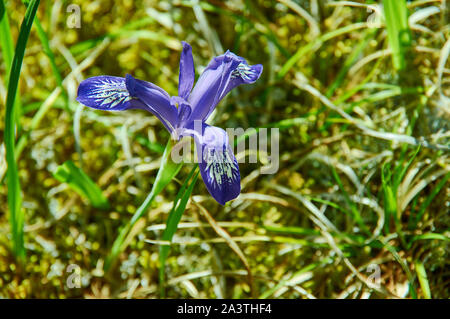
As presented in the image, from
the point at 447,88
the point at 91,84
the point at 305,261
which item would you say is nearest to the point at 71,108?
the point at 91,84

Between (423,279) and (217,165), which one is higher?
(217,165)

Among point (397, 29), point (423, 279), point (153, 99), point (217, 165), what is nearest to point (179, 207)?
point (217, 165)

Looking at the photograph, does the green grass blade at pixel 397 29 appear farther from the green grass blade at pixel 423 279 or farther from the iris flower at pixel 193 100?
the green grass blade at pixel 423 279

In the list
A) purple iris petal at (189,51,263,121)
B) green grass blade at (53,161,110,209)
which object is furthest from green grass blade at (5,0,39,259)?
purple iris petal at (189,51,263,121)

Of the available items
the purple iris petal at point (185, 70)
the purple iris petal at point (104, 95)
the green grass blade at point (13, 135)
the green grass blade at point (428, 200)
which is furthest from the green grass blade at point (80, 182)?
the green grass blade at point (428, 200)

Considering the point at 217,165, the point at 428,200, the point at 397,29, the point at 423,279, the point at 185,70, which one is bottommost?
the point at 423,279

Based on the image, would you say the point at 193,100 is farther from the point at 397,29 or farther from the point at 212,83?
the point at 397,29
